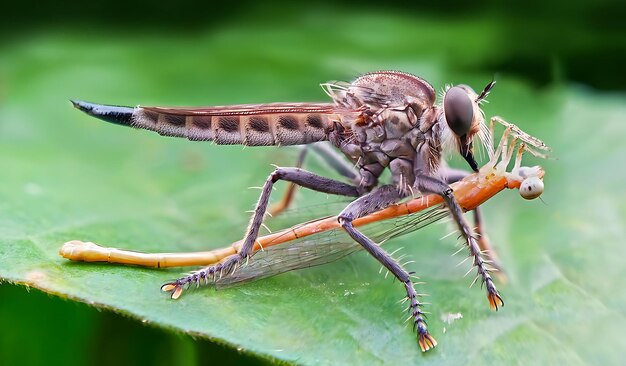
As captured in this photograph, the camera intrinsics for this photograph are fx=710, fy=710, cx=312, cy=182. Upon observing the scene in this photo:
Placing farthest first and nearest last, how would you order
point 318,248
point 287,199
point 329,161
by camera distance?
1. point 287,199
2. point 329,161
3. point 318,248

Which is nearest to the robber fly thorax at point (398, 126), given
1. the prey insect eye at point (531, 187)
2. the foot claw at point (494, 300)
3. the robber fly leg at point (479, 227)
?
the robber fly leg at point (479, 227)

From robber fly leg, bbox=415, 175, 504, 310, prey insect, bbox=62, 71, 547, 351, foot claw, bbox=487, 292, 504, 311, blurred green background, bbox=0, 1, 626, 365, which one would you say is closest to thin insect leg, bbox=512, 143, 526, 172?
prey insect, bbox=62, 71, 547, 351

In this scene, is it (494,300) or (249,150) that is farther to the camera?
(249,150)

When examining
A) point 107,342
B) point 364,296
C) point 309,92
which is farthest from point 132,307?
point 309,92

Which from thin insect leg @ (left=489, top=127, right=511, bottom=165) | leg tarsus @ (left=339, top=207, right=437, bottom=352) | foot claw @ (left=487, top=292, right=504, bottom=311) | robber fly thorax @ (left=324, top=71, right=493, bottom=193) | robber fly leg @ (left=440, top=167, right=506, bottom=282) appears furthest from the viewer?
robber fly leg @ (left=440, top=167, right=506, bottom=282)

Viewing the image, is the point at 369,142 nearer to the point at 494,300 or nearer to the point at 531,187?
the point at 531,187

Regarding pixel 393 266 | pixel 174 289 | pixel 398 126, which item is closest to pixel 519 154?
pixel 398 126

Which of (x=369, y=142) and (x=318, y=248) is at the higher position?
(x=369, y=142)

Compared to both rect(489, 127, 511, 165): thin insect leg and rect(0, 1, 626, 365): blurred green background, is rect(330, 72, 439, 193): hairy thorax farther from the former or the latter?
rect(0, 1, 626, 365): blurred green background
